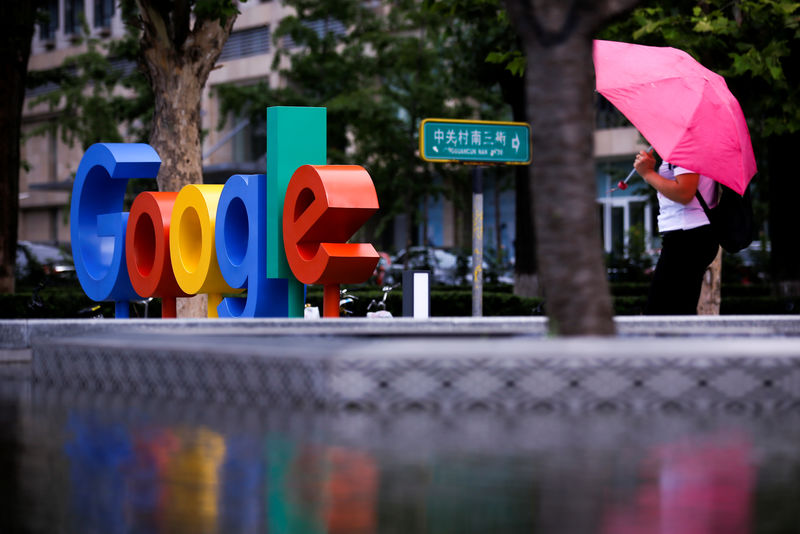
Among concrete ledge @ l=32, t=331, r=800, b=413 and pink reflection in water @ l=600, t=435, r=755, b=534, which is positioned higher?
concrete ledge @ l=32, t=331, r=800, b=413

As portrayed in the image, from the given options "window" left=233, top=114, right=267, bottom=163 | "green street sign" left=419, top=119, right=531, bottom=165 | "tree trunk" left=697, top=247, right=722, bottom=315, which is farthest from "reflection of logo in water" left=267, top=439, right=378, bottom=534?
"window" left=233, top=114, right=267, bottom=163

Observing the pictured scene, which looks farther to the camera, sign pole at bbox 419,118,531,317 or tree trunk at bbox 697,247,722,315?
tree trunk at bbox 697,247,722,315

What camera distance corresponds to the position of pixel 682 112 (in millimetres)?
8625

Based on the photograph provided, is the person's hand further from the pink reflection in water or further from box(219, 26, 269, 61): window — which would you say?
box(219, 26, 269, 61): window

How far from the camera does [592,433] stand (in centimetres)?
547

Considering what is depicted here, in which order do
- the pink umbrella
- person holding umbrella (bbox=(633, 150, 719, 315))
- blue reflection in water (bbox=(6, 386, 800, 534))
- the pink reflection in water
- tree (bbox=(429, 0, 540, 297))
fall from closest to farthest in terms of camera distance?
the pink reflection in water
blue reflection in water (bbox=(6, 386, 800, 534))
the pink umbrella
person holding umbrella (bbox=(633, 150, 719, 315))
tree (bbox=(429, 0, 540, 297))

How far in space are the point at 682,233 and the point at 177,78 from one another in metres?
8.37

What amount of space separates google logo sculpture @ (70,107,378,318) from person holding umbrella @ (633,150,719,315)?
2.69 m

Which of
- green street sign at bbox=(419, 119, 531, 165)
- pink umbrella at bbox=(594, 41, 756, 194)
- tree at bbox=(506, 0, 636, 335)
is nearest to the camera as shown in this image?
tree at bbox=(506, 0, 636, 335)

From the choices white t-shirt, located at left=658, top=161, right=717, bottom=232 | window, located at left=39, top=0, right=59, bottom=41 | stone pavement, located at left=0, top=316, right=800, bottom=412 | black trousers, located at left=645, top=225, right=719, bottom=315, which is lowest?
stone pavement, located at left=0, top=316, right=800, bottom=412

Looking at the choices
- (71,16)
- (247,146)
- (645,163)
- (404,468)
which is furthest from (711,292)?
(71,16)

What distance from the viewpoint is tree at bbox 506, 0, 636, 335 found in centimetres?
618

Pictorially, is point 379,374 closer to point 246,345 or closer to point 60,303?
point 246,345

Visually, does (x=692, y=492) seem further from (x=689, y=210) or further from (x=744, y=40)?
(x=744, y=40)
